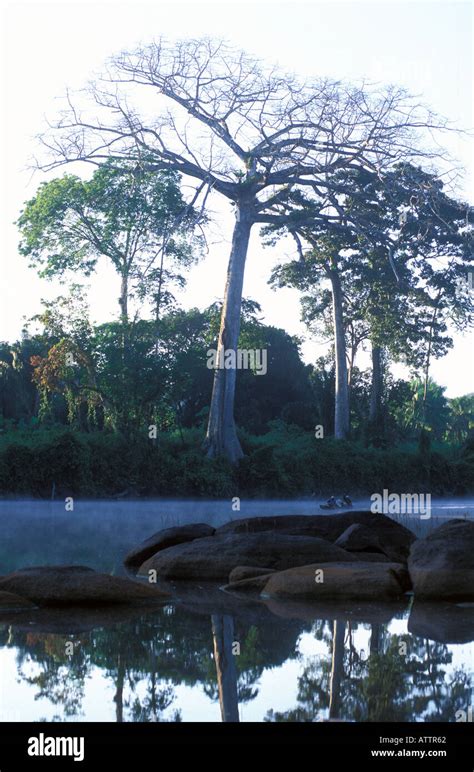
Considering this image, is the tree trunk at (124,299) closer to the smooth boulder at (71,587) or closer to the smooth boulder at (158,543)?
the smooth boulder at (158,543)

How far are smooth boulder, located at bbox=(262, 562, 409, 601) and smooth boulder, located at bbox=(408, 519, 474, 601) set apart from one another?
21cm

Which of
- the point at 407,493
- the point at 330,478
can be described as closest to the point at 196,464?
the point at 330,478

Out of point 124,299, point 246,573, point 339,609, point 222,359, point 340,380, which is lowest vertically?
point 339,609

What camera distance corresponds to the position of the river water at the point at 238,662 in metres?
4.65

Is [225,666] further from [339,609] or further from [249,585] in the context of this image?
Answer: [249,585]

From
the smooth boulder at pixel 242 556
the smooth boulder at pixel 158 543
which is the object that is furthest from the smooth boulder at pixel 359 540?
the smooth boulder at pixel 158 543

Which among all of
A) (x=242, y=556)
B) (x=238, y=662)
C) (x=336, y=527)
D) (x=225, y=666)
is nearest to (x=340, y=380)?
(x=336, y=527)

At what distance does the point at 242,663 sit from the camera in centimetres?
570

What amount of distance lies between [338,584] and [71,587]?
2218 mm

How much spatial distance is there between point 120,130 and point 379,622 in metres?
23.4

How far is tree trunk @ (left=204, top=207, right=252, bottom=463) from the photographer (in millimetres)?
27656

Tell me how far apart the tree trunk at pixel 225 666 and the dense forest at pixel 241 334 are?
16.9 m

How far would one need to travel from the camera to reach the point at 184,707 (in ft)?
15.1

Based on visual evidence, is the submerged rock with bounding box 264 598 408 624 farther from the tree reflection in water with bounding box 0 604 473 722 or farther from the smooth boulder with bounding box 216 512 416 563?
the smooth boulder with bounding box 216 512 416 563
